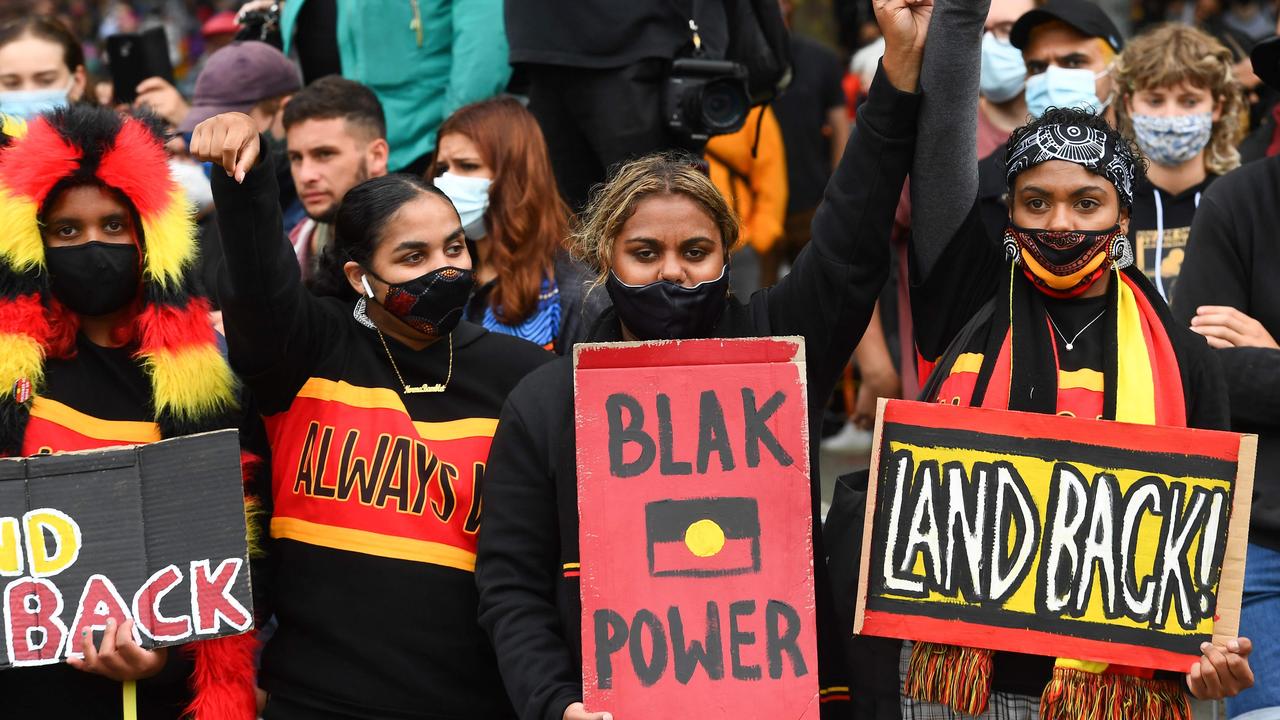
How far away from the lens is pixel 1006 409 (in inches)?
122

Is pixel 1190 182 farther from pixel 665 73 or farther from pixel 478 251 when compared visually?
pixel 478 251

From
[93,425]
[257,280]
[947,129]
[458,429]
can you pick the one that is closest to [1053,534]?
[947,129]

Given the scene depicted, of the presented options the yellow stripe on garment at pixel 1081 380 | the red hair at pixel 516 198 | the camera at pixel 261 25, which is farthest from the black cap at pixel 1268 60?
the camera at pixel 261 25

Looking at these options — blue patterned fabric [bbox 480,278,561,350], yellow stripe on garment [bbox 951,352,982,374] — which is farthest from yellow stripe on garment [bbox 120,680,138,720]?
yellow stripe on garment [bbox 951,352,982,374]

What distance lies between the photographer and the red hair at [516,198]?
189 inches

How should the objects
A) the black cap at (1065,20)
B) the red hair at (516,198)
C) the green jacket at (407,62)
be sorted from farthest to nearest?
the green jacket at (407,62)
the black cap at (1065,20)
the red hair at (516,198)

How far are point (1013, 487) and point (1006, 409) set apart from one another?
0.17m

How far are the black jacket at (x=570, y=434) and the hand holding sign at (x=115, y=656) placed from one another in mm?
730

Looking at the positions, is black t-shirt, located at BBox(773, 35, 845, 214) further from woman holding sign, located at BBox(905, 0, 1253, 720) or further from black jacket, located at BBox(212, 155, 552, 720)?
black jacket, located at BBox(212, 155, 552, 720)

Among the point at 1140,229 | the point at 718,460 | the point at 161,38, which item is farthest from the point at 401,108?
the point at 718,460

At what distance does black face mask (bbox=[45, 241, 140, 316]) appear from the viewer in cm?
336

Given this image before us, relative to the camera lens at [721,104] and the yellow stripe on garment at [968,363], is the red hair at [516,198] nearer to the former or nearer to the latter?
the camera lens at [721,104]

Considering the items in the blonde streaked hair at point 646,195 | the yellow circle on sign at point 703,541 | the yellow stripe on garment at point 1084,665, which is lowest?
the yellow stripe on garment at point 1084,665

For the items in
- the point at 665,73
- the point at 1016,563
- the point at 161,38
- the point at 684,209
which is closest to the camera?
the point at 1016,563
